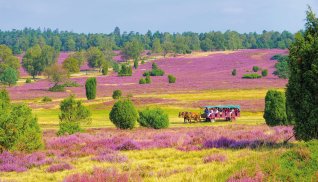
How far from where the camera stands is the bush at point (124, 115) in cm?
3614

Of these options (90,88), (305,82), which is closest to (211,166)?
(305,82)

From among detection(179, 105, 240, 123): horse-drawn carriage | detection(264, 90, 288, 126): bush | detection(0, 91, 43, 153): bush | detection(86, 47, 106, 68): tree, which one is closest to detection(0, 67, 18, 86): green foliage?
detection(86, 47, 106, 68): tree

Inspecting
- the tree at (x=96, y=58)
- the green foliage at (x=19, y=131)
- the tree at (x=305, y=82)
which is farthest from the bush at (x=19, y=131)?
the tree at (x=96, y=58)

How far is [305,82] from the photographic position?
714 inches

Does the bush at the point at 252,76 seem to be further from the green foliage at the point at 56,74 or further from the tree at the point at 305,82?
the tree at the point at 305,82

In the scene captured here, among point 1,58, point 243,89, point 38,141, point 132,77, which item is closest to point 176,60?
point 132,77

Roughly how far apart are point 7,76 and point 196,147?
120323 millimetres

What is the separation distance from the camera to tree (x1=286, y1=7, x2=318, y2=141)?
17.8 meters

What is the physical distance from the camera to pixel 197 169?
45.8ft

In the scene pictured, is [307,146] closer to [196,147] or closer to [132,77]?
[196,147]

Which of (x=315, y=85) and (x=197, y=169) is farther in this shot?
(x=315, y=85)

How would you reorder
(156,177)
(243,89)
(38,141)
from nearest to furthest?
1. (156,177)
2. (38,141)
3. (243,89)

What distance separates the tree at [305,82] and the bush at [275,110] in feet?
57.4

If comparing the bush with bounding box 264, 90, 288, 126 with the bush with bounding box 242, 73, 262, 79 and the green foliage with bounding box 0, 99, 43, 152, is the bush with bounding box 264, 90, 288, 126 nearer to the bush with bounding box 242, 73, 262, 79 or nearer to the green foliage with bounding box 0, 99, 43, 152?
the green foliage with bounding box 0, 99, 43, 152
